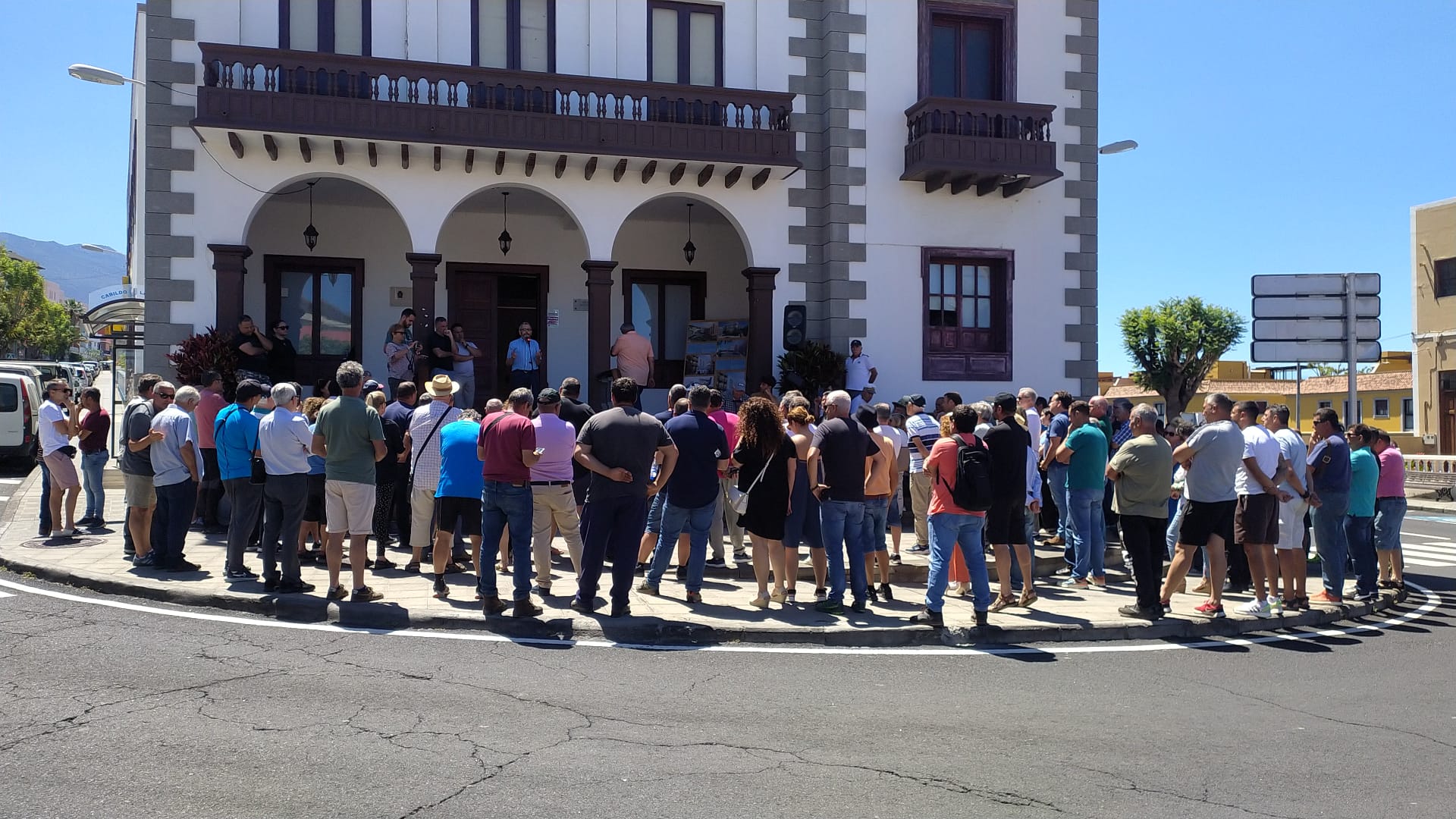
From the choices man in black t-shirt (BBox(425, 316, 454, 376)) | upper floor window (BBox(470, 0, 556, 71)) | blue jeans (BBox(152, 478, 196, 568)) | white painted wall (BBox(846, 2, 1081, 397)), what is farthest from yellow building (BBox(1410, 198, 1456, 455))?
blue jeans (BBox(152, 478, 196, 568))

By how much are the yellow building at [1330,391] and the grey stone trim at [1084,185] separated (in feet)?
101

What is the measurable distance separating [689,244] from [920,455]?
8106 millimetres

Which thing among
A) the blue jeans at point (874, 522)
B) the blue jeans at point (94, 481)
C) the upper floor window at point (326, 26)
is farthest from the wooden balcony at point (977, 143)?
the blue jeans at point (94, 481)

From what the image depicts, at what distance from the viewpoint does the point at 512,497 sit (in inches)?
342

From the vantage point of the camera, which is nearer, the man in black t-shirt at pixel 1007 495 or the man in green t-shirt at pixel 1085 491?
the man in black t-shirt at pixel 1007 495

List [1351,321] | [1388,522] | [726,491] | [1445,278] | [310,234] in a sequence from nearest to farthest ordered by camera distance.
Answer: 1. [1388,522]
2. [726,491]
3. [1351,321]
4. [310,234]
5. [1445,278]

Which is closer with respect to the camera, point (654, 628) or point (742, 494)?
point (654, 628)

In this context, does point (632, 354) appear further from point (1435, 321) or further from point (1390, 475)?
point (1435, 321)

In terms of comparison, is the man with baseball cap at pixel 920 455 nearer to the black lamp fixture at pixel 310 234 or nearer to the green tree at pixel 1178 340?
the black lamp fixture at pixel 310 234

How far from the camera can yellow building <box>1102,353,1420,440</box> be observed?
56625 mm

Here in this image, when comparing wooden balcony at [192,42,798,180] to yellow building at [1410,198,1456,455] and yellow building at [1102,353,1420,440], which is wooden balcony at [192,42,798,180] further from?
yellow building at [1102,353,1420,440]

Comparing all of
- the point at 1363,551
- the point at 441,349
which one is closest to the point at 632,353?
the point at 441,349

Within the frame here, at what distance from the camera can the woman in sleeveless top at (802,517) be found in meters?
9.53

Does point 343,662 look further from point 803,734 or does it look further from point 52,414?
point 52,414
